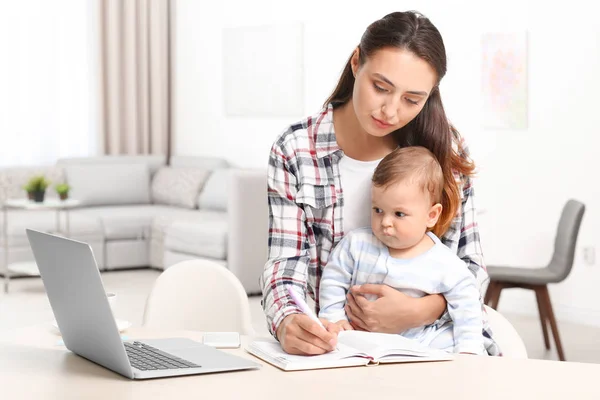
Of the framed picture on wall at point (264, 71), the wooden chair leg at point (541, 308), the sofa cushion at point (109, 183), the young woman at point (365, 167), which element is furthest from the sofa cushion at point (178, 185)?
the young woman at point (365, 167)

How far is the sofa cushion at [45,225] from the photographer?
6.82 m

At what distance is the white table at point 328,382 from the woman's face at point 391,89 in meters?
0.50

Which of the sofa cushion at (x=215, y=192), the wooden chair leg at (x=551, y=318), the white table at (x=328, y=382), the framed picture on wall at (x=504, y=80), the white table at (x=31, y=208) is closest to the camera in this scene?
the white table at (x=328, y=382)

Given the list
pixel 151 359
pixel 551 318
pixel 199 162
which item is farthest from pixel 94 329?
pixel 199 162

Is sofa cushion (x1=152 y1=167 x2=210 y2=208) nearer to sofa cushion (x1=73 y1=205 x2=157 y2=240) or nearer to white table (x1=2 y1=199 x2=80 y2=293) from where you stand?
sofa cushion (x1=73 y1=205 x2=157 y2=240)

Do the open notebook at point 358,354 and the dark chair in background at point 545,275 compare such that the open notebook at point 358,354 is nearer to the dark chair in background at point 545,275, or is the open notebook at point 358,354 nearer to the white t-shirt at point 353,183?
the white t-shirt at point 353,183

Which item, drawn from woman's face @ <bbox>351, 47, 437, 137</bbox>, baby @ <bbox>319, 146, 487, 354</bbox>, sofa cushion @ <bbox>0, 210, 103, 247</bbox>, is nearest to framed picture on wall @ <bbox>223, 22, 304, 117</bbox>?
sofa cushion @ <bbox>0, 210, 103, 247</bbox>

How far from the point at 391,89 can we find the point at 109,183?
6166 mm

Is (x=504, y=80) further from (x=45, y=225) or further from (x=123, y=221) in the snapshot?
(x=45, y=225)

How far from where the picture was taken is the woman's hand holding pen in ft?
5.62

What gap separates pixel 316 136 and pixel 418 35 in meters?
0.35

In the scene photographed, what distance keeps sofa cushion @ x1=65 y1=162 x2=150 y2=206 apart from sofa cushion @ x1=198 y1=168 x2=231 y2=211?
65 centimetres

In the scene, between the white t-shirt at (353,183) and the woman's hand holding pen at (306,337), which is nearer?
the woman's hand holding pen at (306,337)

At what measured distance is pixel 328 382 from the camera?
159cm
